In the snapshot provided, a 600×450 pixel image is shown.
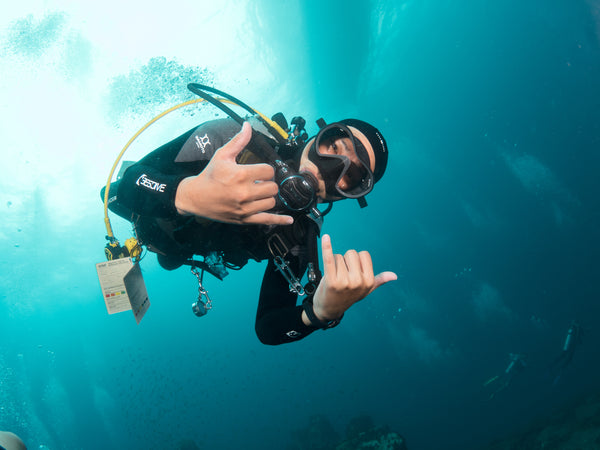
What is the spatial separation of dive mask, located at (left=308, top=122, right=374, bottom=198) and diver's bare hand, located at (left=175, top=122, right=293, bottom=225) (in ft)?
3.74

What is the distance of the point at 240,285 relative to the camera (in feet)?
206

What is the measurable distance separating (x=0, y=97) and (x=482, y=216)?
4362 cm

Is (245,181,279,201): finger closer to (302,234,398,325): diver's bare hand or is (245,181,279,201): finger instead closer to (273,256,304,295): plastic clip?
(302,234,398,325): diver's bare hand

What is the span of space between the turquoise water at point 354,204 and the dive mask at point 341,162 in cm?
1459

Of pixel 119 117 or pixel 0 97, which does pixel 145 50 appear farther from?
pixel 0 97

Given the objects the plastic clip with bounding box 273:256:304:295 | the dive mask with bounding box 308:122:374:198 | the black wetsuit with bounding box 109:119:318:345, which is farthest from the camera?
the dive mask with bounding box 308:122:374:198

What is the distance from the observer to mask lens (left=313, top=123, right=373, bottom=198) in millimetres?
2439

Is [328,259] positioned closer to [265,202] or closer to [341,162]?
[265,202]

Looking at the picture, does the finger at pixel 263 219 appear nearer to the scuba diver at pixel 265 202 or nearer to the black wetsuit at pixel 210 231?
the scuba diver at pixel 265 202

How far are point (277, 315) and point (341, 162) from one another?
1468 mm

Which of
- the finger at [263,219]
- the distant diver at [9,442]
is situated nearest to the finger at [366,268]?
the finger at [263,219]

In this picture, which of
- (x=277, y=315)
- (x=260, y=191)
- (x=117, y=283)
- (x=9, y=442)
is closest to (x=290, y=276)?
(x=277, y=315)

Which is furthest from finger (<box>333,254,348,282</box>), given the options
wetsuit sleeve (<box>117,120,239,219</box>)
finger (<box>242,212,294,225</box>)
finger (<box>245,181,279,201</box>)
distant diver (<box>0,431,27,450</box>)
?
distant diver (<box>0,431,27,450</box>)

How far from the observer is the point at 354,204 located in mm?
42438
